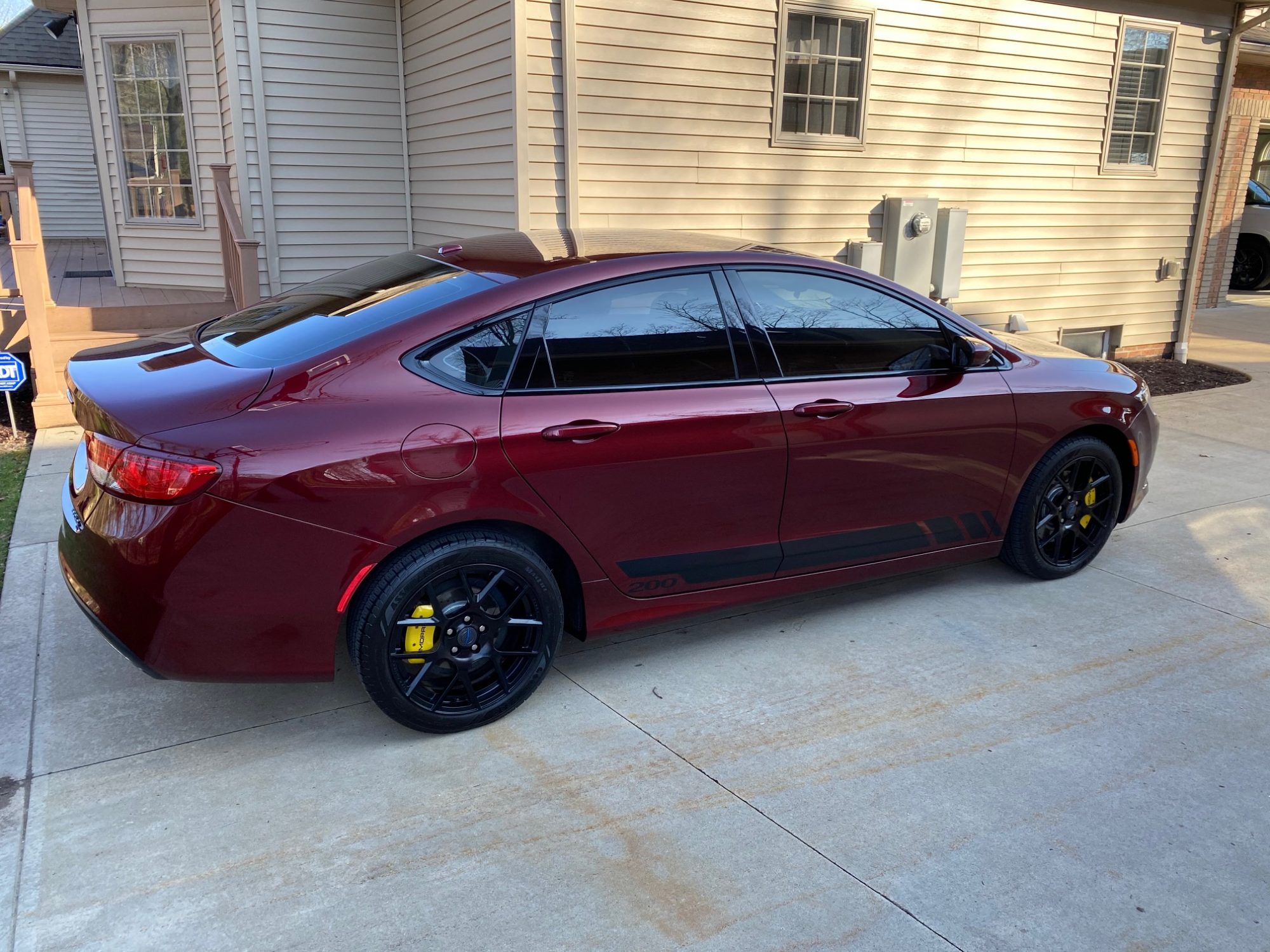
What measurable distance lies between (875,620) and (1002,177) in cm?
647

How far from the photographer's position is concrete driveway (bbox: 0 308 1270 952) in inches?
95.0

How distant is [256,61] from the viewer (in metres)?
8.10

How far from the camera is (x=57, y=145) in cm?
1695

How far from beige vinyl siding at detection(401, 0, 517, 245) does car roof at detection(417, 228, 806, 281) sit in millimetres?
3069

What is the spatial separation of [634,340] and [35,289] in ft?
16.8

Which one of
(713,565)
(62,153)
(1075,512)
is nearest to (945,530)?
(1075,512)

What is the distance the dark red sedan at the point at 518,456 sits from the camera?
276 centimetres

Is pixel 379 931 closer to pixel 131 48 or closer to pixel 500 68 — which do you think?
pixel 500 68

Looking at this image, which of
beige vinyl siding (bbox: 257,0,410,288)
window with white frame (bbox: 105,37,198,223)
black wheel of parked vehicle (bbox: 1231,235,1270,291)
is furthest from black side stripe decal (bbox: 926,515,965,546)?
black wheel of parked vehicle (bbox: 1231,235,1270,291)

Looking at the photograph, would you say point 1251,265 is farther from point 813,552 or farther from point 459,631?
point 459,631

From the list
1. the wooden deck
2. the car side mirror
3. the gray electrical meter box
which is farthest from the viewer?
the wooden deck

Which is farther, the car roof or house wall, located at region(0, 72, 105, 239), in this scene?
house wall, located at region(0, 72, 105, 239)

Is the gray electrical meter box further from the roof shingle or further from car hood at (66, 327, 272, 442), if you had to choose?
the roof shingle

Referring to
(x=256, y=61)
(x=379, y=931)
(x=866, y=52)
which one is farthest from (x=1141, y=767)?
(x=256, y=61)
